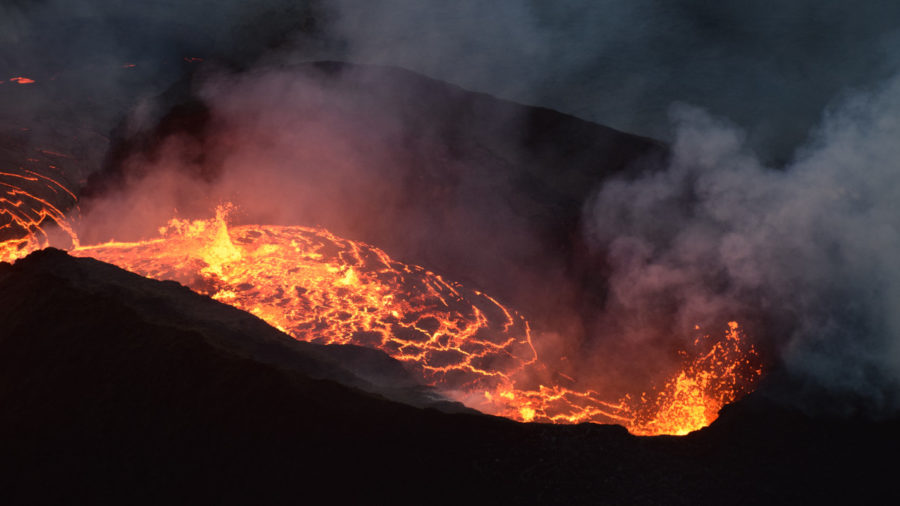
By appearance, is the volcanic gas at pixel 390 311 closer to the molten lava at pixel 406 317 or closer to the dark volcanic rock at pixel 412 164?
the molten lava at pixel 406 317

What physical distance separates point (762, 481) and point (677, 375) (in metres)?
2.91

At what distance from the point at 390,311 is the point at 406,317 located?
10.6 inches

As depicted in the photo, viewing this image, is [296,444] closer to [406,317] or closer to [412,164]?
[406,317]

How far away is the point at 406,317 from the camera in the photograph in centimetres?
825

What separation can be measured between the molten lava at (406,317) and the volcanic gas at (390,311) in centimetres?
2

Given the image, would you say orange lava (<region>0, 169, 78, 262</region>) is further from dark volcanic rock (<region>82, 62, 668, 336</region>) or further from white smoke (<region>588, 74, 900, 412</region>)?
white smoke (<region>588, 74, 900, 412</region>)

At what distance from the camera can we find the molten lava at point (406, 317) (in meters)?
7.00

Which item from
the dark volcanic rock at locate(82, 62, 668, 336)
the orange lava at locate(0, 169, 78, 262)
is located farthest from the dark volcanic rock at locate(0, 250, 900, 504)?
the orange lava at locate(0, 169, 78, 262)

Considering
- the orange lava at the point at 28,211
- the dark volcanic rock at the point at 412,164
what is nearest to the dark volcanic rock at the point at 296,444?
the dark volcanic rock at the point at 412,164

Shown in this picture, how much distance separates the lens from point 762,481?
457cm

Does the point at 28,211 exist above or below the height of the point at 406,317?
above

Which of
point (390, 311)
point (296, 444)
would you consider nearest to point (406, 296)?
point (390, 311)

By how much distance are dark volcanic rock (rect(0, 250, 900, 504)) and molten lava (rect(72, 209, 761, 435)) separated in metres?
1.75

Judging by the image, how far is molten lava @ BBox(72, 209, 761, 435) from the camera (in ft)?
23.0
